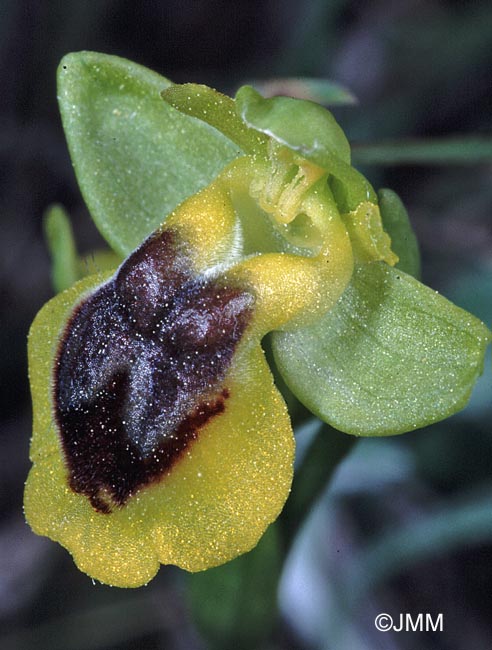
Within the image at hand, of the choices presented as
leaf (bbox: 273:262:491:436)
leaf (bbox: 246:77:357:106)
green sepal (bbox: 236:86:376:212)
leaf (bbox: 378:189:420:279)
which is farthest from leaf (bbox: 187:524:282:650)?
leaf (bbox: 246:77:357:106)

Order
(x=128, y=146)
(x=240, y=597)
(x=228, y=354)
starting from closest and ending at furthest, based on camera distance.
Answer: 1. (x=228, y=354)
2. (x=128, y=146)
3. (x=240, y=597)

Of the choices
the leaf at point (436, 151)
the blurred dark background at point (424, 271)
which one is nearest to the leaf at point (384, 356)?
the leaf at point (436, 151)

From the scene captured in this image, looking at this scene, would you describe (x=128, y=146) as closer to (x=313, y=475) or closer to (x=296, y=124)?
(x=296, y=124)

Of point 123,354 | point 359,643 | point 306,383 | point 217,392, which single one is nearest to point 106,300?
point 123,354

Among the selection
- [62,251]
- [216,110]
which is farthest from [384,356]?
[62,251]

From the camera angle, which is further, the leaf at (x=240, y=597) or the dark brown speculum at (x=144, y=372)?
the leaf at (x=240, y=597)

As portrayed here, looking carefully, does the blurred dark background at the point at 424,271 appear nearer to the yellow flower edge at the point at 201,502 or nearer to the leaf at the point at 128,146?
the yellow flower edge at the point at 201,502
